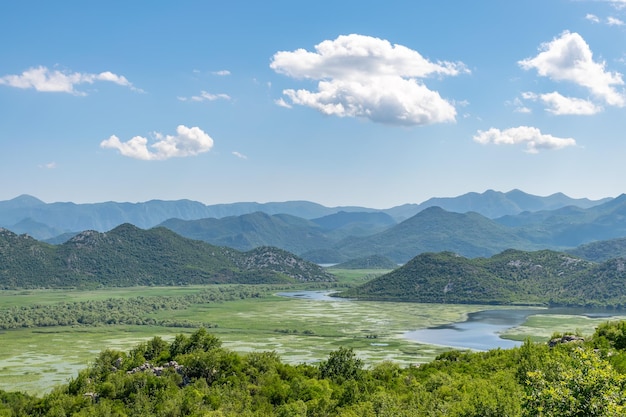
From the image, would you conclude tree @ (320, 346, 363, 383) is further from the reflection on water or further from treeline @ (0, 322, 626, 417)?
the reflection on water

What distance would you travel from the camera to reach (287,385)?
230ft

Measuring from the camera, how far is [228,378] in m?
71.8

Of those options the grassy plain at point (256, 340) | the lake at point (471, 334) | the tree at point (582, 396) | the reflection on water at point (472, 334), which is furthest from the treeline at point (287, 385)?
the reflection on water at point (472, 334)

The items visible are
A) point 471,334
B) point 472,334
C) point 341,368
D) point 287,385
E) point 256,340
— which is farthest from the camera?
point 471,334

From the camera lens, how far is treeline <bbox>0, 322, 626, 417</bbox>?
55781 millimetres

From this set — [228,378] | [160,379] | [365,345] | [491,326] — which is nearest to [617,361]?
[228,378]

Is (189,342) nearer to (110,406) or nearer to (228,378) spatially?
(228,378)

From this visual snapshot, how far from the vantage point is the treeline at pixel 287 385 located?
55.8 m

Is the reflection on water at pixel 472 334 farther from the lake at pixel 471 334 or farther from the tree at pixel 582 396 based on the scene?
the tree at pixel 582 396

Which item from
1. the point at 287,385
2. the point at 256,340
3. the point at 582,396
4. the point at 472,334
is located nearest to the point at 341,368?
the point at 287,385

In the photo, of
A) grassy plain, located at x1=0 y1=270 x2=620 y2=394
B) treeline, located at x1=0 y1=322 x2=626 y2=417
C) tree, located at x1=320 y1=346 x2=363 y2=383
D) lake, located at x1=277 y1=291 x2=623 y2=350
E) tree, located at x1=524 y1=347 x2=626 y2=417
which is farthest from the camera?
lake, located at x1=277 y1=291 x2=623 y2=350

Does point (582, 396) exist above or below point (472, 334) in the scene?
above

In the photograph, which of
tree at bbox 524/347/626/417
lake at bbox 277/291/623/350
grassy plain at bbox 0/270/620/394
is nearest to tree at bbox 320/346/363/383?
grassy plain at bbox 0/270/620/394

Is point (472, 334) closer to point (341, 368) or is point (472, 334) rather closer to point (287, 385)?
point (341, 368)
